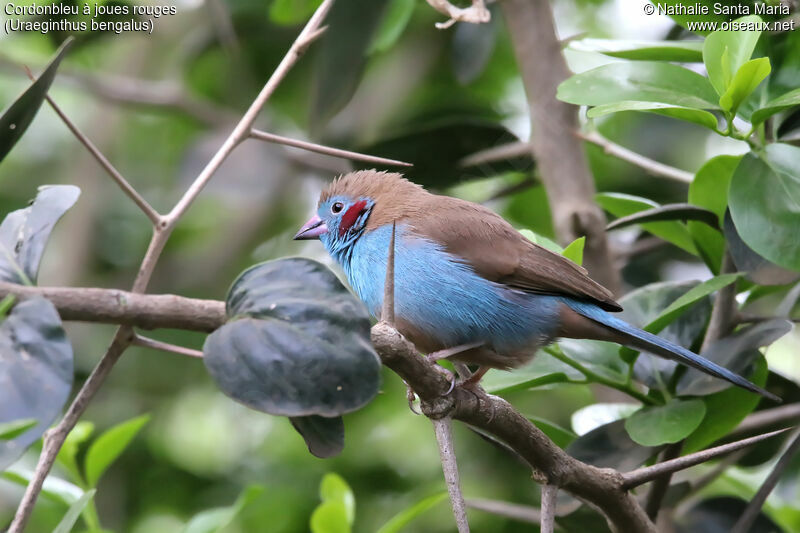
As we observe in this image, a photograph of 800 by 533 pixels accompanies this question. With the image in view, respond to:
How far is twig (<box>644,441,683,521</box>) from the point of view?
2.42 meters

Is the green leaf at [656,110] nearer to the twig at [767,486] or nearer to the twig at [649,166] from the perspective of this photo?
the twig at [649,166]

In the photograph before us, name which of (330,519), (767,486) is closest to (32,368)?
(330,519)

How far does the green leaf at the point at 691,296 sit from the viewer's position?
2248 mm

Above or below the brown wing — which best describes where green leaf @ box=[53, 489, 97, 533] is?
above

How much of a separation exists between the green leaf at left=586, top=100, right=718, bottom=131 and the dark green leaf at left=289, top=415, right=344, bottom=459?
1.00 m

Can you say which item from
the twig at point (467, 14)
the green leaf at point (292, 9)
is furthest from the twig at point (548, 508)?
the green leaf at point (292, 9)

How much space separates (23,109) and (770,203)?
1670mm

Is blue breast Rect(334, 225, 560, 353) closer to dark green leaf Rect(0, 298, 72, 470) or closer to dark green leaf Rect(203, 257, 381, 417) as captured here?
dark green leaf Rect(203, 257, 381, 417)

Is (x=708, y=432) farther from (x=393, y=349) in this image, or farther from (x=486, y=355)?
(x=393, y=349)

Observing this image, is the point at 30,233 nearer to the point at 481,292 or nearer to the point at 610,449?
the point at 481,292

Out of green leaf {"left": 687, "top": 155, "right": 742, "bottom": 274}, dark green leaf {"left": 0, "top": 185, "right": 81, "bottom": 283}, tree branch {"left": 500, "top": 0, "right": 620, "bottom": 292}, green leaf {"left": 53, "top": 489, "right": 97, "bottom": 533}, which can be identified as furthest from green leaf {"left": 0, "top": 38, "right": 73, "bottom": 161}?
tree branch {"left": 500, "top": 0, "right": 620, "bottom": 292}

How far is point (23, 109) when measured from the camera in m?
1.53

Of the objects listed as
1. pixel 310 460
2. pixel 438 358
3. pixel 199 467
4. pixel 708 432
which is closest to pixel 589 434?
pixel 708 432

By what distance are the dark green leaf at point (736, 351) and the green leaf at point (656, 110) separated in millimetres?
546
